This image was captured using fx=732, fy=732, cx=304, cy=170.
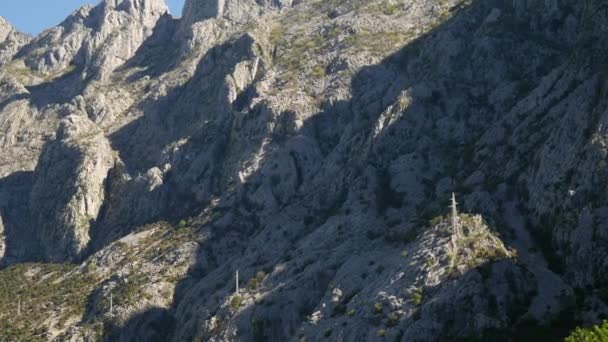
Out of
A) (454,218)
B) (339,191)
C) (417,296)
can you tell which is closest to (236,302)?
(339,191)

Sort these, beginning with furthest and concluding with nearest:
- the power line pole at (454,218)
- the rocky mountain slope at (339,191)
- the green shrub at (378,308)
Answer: the power line pole at (454,218), the green shrub at (378,308), the rocky mountain slope at (339,191)

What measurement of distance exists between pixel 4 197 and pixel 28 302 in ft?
171

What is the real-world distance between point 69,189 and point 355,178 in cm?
7294

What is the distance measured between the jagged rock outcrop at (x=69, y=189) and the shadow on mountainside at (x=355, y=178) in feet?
69.2

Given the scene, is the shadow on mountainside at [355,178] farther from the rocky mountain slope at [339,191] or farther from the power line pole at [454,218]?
the power line pole at [454,218]

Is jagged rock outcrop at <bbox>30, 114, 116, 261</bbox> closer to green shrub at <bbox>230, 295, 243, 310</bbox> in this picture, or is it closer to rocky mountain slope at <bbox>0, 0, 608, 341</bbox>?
rocky mountain slope at <bbox>0, 0, 608, 341</bbox>

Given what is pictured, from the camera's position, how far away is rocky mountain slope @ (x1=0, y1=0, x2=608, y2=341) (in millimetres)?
87438

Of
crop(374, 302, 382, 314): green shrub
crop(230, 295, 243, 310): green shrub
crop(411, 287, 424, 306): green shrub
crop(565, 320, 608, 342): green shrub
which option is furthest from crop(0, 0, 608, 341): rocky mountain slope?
crop(565, 320, 608, 342): green shrub

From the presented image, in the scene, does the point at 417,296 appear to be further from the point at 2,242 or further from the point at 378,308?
the point at 2,242

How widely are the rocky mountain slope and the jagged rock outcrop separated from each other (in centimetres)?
50

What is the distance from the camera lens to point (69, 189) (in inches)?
6407

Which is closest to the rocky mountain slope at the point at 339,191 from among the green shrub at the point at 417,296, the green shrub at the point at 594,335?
the green shrub at the point at 417,296

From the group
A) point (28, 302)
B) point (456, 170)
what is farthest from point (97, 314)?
point (456, 170)

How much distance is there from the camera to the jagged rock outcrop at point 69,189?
15538 cm
